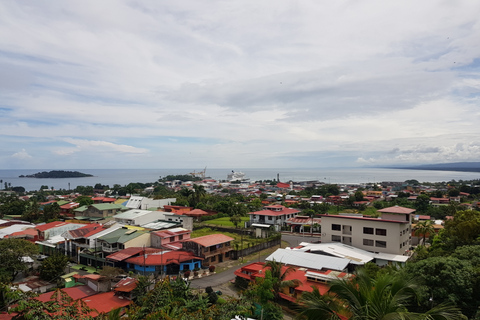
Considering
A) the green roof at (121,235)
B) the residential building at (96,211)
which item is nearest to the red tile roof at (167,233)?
the green roof at (121,235)

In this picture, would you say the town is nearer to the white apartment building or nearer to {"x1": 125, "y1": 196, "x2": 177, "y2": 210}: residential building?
the white apartment building

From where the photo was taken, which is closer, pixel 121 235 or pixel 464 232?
pixel 464 232

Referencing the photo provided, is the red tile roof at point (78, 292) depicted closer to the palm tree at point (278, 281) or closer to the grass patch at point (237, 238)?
the palm tree at point (278, 281)

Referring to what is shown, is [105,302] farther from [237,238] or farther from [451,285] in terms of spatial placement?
[237,238]

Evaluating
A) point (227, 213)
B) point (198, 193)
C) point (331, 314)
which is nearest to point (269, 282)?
point (331, 314)

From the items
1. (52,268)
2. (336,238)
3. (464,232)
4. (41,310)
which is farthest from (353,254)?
(41,310)
